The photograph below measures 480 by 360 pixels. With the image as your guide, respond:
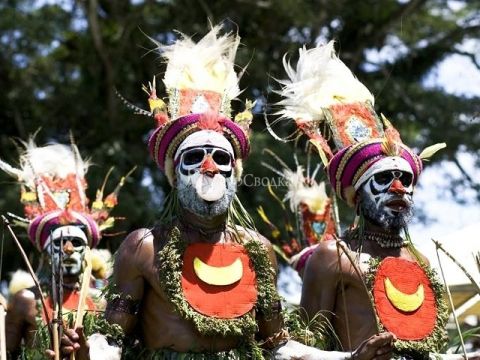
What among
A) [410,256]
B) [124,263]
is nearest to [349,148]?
[410,256]

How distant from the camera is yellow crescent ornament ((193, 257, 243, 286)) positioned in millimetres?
5012

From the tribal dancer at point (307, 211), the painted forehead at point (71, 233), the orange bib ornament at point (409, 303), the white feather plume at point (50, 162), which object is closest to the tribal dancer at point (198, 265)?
the orange bib ornament at point (409, 303)

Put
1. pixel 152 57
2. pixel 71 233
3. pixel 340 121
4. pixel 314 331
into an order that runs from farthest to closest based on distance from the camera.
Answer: pixel 152 57 < pixel 71 233 < pixel 340 121 < pixel 314 331

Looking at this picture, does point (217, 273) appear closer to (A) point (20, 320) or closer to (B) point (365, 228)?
(B) point (365, 228)

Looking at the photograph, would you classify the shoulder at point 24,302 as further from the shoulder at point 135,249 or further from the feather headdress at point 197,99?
the shoulder at point 135,249

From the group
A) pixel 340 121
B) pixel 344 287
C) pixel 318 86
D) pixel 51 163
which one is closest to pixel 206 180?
pixel 344 287

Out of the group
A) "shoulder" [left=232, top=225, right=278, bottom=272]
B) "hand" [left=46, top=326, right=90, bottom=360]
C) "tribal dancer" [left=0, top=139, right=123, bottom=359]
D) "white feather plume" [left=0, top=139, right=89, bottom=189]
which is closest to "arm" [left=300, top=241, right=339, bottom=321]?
"shoulder" [left=232, top=225, right=278, bottom=272]

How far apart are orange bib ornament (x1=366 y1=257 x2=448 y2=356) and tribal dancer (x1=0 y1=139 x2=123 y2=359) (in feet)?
6.35

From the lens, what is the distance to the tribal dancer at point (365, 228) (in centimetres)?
531

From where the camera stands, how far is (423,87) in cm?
1588

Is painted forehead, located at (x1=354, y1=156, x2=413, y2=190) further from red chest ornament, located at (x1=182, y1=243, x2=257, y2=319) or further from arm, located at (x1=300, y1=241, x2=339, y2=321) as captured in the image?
red chest ornament, located at (x1=182, y1=243, x2=257, y2=319)

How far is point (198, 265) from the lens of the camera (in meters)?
5.03

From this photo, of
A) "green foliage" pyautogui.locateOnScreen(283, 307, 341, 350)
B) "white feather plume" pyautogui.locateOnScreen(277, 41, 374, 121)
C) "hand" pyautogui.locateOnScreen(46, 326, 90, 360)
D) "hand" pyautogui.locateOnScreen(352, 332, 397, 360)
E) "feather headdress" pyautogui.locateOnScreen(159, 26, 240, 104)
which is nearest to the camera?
"hand" pyautogui.locateOnScreen(46, 326, 90, 360)

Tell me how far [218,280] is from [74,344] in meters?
0.99
